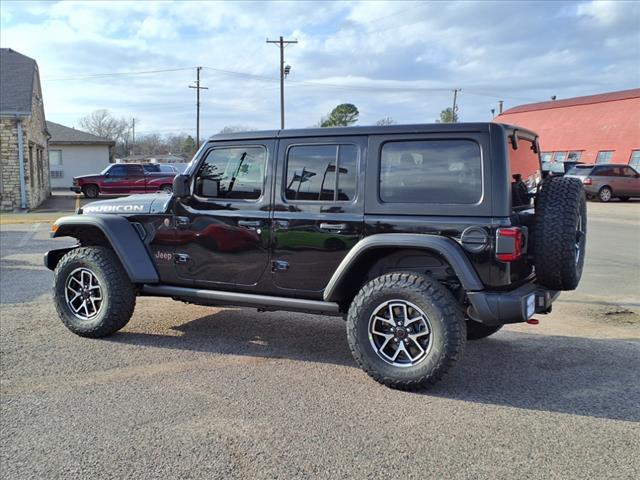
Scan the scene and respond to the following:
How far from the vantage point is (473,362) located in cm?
489

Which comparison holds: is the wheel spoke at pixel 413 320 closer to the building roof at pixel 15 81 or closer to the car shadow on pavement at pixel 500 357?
the car shadow on pavement at pixel 500 357

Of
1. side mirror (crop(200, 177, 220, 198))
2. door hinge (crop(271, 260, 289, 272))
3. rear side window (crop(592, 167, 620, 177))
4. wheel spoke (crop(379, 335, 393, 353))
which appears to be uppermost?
rear side window (crop(592, 167, 620, 177))

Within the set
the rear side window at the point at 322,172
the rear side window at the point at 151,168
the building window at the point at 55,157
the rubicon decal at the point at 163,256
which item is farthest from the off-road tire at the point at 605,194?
the building window at the point at 55,157

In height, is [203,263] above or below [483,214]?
below

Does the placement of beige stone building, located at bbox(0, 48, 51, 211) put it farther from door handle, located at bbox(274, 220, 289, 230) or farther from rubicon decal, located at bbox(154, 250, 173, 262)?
door handle, located at bbox(274, 220, 289, 230)

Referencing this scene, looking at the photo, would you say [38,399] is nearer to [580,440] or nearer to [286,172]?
[286,172]

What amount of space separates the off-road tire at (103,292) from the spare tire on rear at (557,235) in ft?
12.1

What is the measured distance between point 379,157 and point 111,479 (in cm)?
285

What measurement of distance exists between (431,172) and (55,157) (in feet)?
131

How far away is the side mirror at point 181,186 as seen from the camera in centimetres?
509

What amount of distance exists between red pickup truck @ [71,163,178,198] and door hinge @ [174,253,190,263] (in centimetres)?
2129

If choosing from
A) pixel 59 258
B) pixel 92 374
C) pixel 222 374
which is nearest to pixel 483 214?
pixel 222 374

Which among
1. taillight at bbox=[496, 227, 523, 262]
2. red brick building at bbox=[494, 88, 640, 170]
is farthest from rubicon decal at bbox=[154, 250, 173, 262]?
red brick building at bbox=[494, 88, 640, 170]

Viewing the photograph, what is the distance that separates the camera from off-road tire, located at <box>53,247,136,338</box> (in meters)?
5.32
